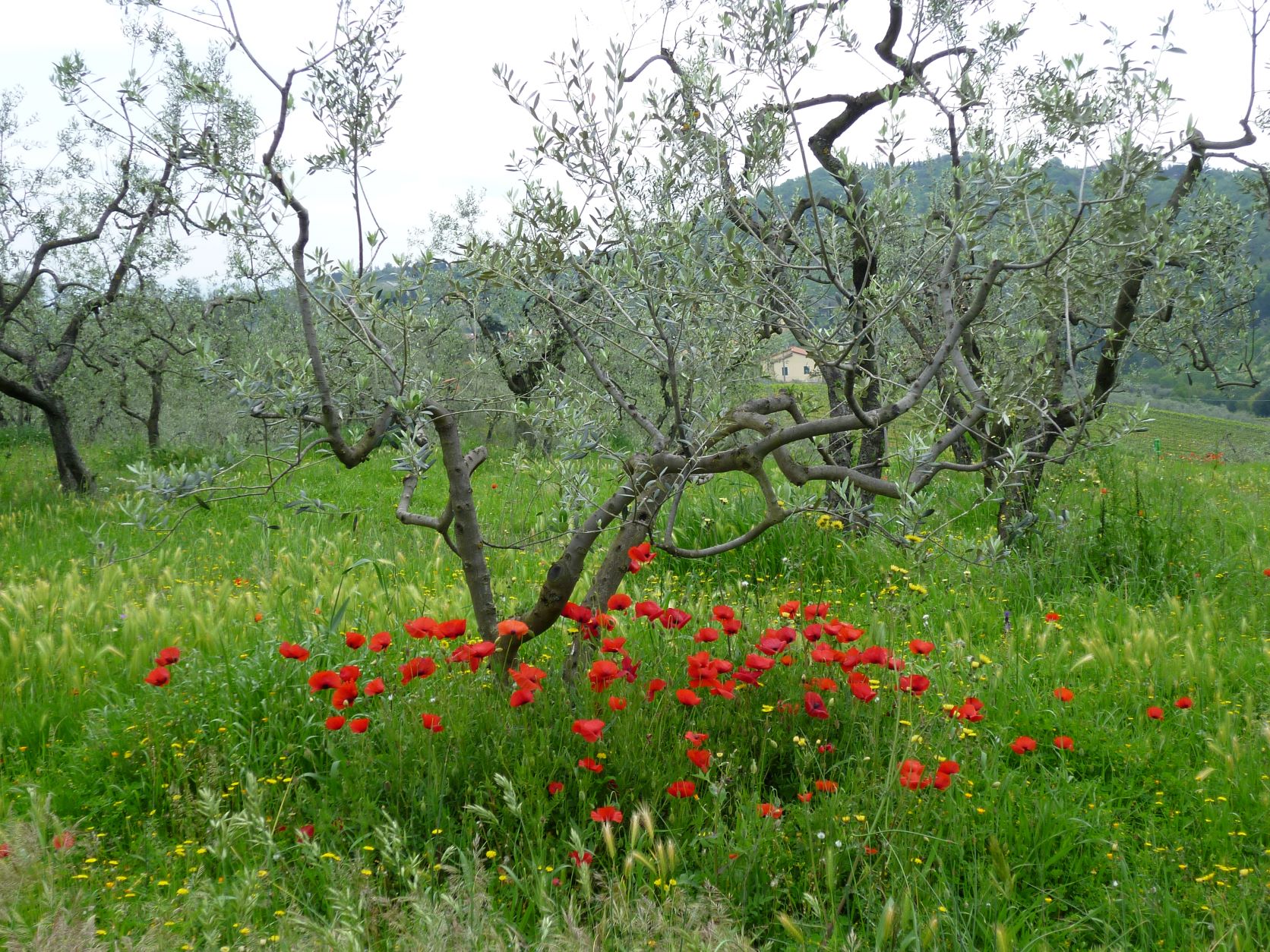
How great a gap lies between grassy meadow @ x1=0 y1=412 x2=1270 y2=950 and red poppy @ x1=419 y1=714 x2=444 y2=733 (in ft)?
0.07

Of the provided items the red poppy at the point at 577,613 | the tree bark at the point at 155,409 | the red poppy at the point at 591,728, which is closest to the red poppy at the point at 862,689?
the red poppy at the point at 591,728

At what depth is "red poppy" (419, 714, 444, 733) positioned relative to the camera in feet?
10.5

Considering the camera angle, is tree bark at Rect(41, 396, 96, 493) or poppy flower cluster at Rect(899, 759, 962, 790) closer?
poppy flower cluster at Rect(899, 759, 962, 790)

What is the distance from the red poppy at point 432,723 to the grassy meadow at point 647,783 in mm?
22

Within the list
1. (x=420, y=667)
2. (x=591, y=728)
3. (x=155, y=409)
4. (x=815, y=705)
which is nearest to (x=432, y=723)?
(x=420, y=667)

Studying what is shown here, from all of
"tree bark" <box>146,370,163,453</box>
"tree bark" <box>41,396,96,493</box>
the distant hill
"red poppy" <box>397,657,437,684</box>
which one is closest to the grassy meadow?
"red poppy" <box>397,657,437,684</box>

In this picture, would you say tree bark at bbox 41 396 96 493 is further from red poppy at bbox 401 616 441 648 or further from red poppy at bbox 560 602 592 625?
red poppy at bbox 560 602 592 625

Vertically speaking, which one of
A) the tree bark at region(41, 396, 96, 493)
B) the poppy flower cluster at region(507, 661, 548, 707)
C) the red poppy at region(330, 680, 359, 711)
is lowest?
the poppy flower cluster at region(507, 661, 548, 707)

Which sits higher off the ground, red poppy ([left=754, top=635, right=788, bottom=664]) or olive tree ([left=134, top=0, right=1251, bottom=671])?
olive tree ([left=134, top=0, right=1251, bottom=671])

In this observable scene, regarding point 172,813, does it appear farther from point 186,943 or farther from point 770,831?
point 770,831

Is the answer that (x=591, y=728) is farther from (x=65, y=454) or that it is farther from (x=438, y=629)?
(x=65, y=454)

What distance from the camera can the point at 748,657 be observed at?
335 centimetres

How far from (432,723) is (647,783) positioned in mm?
857

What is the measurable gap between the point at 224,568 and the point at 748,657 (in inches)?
214
